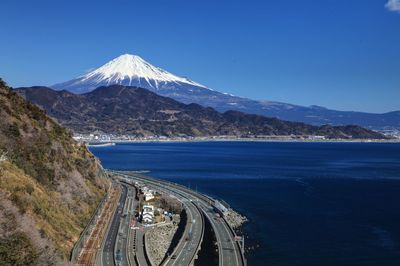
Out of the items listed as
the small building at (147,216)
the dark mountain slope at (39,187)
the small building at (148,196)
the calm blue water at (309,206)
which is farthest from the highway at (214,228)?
the dark mountain slope at (39,187)

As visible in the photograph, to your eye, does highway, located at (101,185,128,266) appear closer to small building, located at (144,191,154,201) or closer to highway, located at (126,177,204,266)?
highway, located at (126,177,204,266)

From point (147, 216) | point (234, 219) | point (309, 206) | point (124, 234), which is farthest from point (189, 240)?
point (309, 206)

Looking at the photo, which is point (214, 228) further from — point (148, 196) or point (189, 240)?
point (148, 196)

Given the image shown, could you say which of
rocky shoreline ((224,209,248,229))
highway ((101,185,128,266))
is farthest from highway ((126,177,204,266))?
rocky shoreline ((224,209,248,229))

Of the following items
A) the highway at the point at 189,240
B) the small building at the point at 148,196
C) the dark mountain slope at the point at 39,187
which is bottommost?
the highway at the point at 189,240

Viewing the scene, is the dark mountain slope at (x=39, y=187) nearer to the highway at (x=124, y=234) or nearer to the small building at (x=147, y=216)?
the highway at (x=124, y=234)

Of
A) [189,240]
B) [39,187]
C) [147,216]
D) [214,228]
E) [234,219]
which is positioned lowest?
[234,219]

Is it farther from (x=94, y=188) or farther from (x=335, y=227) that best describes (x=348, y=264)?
(x=94, y=188)
